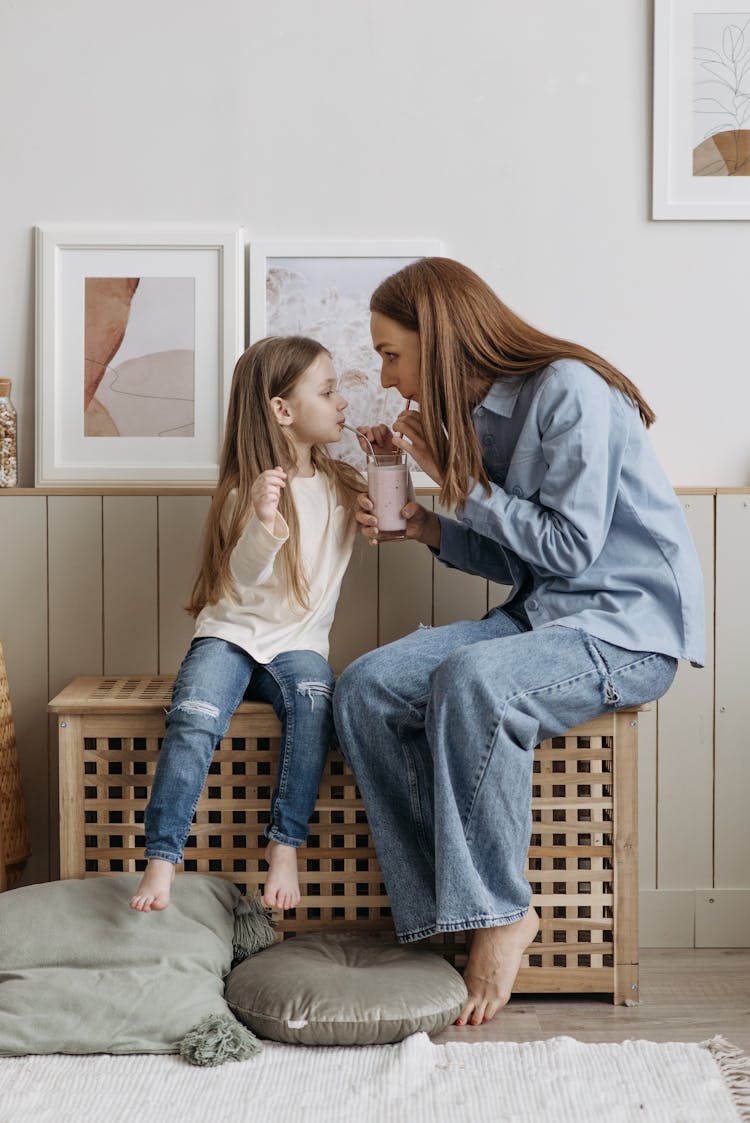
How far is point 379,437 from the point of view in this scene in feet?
6.23

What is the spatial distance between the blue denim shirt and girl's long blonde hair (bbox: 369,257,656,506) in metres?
0.03

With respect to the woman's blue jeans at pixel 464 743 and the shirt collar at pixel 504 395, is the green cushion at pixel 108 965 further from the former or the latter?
the shirt collar at pixel 504 395

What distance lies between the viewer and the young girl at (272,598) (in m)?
1.64

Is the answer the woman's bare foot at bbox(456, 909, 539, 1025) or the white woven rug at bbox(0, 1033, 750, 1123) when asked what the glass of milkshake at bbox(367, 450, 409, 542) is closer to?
the woman's bare foot at bbox(456, 909, 539, 1025)

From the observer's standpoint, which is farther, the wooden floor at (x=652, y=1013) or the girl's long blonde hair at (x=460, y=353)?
the girl's long blonde hair at (x=460, y=353)

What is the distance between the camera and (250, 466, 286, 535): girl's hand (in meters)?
1.68

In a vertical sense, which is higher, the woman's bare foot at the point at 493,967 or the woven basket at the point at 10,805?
the woven basket at the point at 10,805

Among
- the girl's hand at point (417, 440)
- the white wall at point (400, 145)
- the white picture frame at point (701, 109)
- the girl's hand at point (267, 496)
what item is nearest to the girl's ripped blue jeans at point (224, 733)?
the girl's hand at point (267, 496)

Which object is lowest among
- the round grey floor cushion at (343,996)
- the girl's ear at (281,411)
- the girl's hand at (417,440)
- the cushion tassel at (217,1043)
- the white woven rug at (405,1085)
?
the white woven rug at (405,1085)

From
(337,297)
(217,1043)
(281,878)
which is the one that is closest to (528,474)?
(337,297)

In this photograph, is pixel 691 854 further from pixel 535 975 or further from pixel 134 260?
pixel 134 260

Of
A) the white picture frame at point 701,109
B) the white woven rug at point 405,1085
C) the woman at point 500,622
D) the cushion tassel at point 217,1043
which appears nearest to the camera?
the white woven rug at point 405,1085

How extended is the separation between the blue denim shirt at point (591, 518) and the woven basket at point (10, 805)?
2.94 feet

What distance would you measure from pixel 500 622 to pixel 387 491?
0.30 meters
